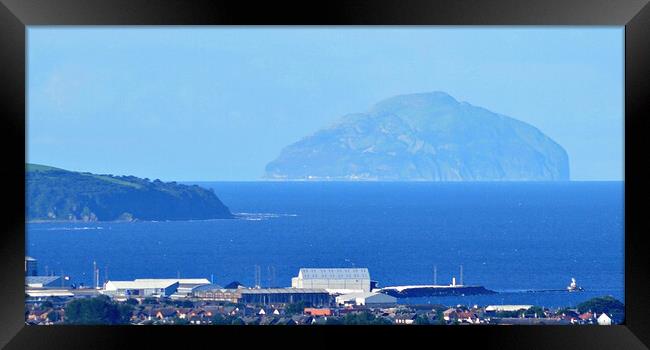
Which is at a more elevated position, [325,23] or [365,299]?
[325,23]

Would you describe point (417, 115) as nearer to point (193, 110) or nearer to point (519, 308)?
point (193, 110)

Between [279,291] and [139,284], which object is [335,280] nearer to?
[279,291]

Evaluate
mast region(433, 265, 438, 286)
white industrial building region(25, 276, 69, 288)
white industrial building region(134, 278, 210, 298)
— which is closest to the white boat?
mast region(433, 265, 438, 286)

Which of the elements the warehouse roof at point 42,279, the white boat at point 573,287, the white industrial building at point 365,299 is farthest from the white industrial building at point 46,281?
the white boat at point 573,287

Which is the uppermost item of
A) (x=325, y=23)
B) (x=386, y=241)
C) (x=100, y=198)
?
(x=325, y=23)

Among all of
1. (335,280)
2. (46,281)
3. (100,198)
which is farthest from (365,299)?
(100,198)

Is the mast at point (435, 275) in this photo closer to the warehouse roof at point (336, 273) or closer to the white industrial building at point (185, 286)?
the warehouse roof at point (336, 273)

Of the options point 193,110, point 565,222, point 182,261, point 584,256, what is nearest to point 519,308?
point 584,256
